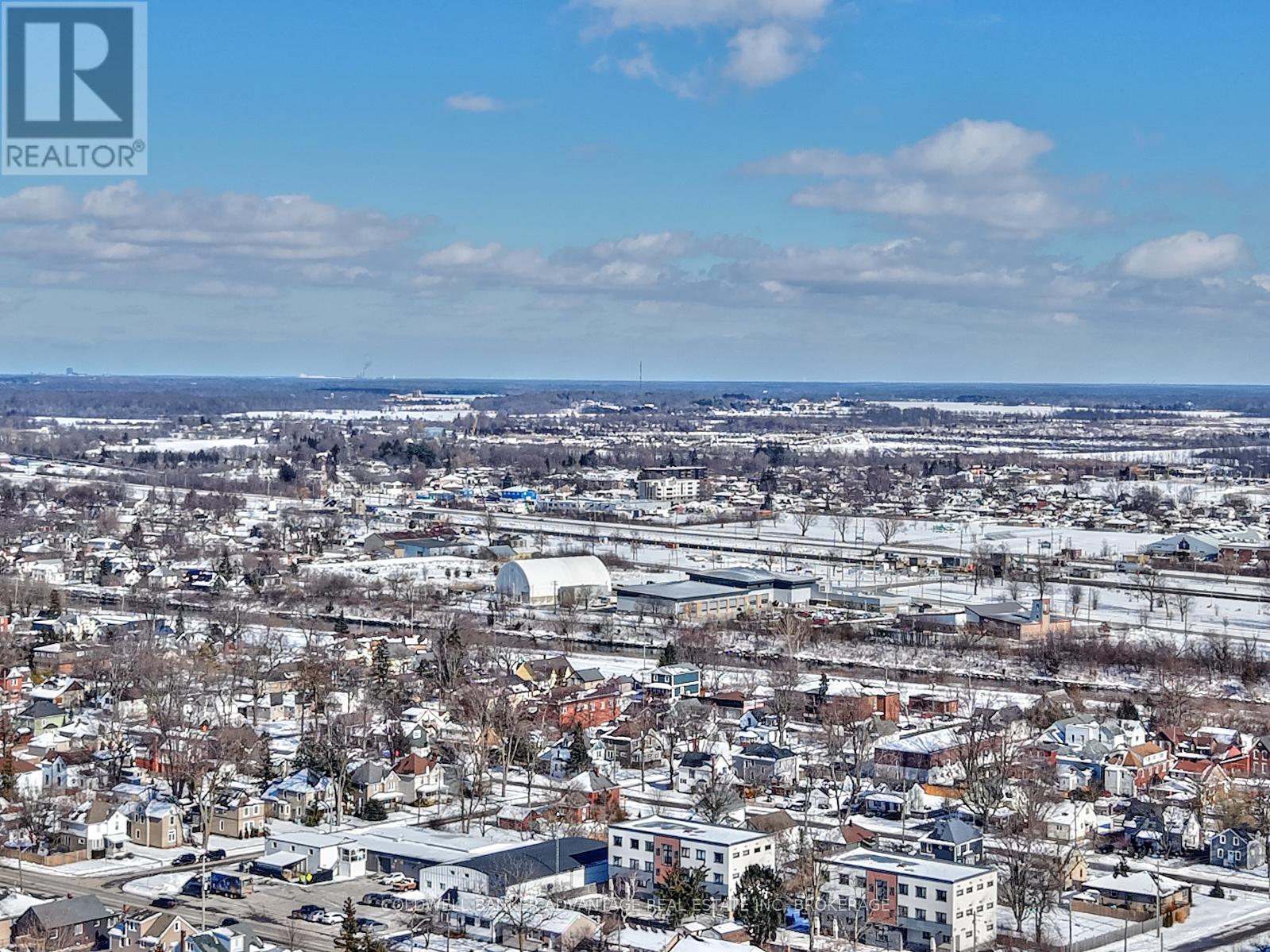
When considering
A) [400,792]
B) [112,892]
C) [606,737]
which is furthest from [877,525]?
[112,892]

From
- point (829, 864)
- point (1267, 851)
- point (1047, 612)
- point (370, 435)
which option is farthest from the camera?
point (370, 435)

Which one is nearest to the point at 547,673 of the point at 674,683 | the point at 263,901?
the point at 674,683

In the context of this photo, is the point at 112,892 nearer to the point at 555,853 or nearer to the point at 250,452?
the point at 555,853

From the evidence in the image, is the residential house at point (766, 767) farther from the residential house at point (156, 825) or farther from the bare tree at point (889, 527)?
the bare tree at point (889, 527)

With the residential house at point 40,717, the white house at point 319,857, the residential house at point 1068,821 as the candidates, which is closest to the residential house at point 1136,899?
the residential house at point 1068,821

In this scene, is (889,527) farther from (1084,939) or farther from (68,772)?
(1084,939)

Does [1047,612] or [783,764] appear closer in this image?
[783,764]
